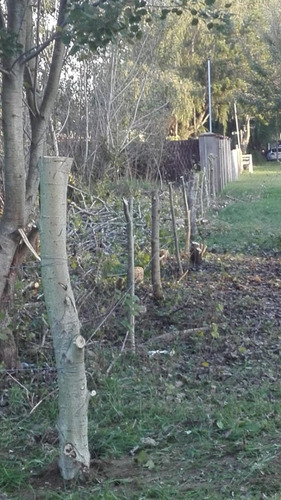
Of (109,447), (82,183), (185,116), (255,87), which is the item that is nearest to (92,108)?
(82,183)

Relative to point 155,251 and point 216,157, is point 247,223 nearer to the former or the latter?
point 155,251

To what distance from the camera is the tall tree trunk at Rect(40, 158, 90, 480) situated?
433 cm

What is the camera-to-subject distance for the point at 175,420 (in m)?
5.43

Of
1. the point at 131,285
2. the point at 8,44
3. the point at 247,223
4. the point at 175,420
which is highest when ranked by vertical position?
the point at 8,44

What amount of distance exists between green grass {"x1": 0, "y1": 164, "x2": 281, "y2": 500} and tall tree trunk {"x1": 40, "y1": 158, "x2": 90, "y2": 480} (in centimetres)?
27

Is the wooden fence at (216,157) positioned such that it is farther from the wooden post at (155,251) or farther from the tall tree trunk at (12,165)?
the tall tree trunk at (12,165)

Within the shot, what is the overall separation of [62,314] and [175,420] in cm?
149

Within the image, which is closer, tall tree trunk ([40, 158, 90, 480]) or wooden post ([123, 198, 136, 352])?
tall tree trunk ([40, 158, 90, 480])

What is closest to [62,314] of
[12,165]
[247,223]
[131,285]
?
[12,165]

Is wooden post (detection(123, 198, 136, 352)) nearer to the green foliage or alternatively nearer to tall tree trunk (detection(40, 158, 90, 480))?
the green foliage

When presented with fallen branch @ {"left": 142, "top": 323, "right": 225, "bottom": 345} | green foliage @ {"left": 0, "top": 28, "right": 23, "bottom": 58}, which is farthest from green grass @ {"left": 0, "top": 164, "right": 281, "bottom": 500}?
green foliage @ {"left": 0, "top": 28, "right": 23, "bottom": 58}

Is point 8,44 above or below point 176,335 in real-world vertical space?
above

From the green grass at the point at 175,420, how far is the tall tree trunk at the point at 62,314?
0.90 feet

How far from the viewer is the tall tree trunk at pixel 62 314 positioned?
4328 mm
